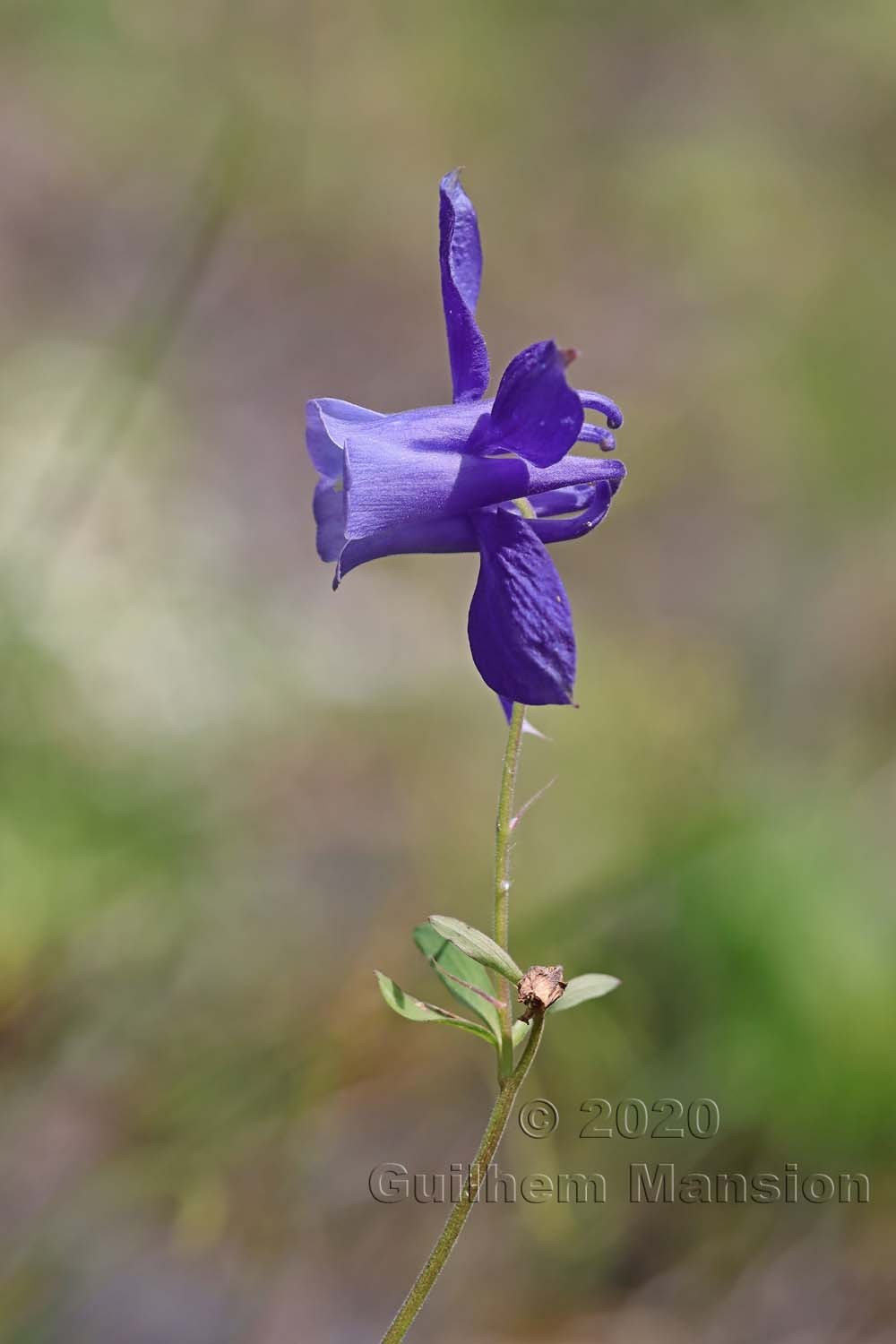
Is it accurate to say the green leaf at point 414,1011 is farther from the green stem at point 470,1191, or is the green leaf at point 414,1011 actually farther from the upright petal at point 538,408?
the upright petal at point 538,408

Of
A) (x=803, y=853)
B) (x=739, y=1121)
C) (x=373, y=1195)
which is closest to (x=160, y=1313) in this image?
(x=373, y=1195)

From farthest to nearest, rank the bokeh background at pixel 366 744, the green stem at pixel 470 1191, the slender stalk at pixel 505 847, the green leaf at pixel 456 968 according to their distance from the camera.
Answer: the bokeh background at pixel 366 744, the green leaf at pixel 456 968, the slender stalk at pixel 505 847, the green stem at pixel 470 1191

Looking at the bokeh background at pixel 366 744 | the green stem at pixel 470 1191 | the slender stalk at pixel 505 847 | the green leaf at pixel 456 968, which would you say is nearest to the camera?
the green stem at pixel 470 1191

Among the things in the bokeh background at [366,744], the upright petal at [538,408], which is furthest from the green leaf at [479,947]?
the bokeh background at [366,744]

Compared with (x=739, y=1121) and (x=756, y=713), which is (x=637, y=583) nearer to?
(x=756, y=713)

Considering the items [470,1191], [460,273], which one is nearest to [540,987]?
[470,1191]
